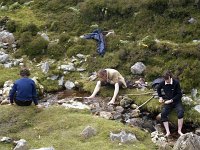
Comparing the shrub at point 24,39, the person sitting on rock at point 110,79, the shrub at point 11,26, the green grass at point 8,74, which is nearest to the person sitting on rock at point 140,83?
the person sitting on rock at point 110,79

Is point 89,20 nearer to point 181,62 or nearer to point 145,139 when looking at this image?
point 181,62

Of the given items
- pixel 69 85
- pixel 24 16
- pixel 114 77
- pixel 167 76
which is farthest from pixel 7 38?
pixel 167 76

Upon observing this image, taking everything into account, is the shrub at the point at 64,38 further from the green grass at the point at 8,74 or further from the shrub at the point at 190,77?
the shrub at the point at 190,77

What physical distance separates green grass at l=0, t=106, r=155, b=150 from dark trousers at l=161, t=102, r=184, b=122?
4.19ft

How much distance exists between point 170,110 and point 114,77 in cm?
292

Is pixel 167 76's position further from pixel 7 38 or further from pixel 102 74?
pixel 7 38

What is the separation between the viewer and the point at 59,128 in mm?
14930

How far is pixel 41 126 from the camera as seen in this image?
49.4 ft

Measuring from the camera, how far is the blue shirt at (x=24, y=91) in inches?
625

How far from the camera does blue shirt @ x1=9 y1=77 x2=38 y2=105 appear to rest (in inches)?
625

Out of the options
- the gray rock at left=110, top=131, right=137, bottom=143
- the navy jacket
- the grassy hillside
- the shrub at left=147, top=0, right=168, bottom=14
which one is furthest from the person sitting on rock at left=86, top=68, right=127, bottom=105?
the shrub at left=147, top=0, right=168, bottom=14

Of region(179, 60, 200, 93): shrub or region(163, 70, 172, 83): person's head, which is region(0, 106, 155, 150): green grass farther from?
region(179, 60, 200, 93): shrub

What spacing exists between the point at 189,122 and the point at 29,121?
560cm

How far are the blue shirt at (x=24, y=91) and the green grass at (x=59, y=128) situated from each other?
347 mm
